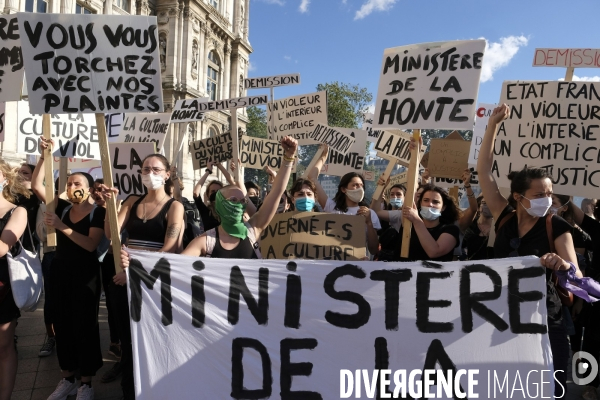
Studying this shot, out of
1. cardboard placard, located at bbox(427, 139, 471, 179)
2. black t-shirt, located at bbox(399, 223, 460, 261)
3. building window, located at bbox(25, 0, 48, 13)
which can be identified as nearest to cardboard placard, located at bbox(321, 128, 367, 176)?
cardboard placard, located at bbox(427, 139, 471, 179)

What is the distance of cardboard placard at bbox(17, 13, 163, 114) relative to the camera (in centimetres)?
335

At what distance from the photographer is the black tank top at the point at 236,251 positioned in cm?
299

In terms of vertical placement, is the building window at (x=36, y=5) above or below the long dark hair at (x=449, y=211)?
above

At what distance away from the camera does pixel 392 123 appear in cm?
373

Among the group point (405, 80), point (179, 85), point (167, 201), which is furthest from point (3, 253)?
point (179, 85)

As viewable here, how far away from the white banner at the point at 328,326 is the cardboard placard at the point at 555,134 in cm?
155

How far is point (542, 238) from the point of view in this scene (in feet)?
9.09

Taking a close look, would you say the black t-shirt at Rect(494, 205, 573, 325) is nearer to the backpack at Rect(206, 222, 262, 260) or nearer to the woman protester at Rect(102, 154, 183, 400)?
the backpack at Rect(206, 222, 262, 260)

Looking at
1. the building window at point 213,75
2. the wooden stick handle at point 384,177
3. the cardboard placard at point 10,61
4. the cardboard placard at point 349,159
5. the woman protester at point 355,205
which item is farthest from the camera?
the building window at point 213,75

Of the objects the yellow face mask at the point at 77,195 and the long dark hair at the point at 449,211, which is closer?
the yellow face mask at the point at 77,195

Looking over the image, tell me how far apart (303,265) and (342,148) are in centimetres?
376

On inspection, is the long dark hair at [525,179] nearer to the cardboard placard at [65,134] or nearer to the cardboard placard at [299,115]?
the cardboard placard at [65,134]

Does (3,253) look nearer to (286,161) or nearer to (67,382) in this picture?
(67,382)

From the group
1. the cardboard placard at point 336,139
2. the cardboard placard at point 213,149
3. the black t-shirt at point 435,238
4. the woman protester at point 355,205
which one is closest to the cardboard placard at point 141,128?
the cardboard placard at point 213,149
